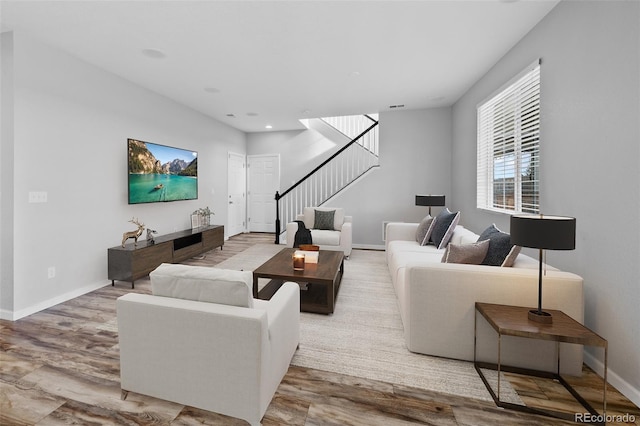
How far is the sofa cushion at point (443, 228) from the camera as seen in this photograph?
3521 millimetres

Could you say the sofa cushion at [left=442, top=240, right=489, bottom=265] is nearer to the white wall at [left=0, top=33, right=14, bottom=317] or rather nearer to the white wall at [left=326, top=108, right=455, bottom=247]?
the white wall at [left=326, top=108, right=455, bottom=247]

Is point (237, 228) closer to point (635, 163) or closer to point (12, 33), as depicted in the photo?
point (12, 33)

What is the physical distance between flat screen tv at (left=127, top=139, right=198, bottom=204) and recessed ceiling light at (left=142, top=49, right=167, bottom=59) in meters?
1.27

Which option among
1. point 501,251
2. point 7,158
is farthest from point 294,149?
point 501,251

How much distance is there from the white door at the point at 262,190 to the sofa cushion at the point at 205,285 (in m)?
5.93

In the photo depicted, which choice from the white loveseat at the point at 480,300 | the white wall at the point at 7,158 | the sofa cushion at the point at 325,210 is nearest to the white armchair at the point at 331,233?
the sofa cushion at the point at 325,210

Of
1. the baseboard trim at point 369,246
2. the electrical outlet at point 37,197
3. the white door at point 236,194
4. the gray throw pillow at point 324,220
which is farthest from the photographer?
the white door at point 236,194

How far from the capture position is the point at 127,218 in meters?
3.91

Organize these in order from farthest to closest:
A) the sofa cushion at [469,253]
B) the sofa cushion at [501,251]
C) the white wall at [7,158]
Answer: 1. the white wall at [7,158]
2. the sofa cushion at [469,253]
3. the sofa cushion at [501,251]

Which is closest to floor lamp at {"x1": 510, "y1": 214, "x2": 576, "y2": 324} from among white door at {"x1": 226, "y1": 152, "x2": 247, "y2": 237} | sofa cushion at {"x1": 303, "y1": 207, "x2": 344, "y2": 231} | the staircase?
sofa cushion at {"x1": 303, "y1": 207, "x2": 344, "y2": 231}

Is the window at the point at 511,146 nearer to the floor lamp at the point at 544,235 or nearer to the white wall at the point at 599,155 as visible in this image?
the white wall at the point at 599,155

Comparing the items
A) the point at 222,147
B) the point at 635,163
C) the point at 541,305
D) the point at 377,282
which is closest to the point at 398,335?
the point at 541,305

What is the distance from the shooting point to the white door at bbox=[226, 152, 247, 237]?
674 cm

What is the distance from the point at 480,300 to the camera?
192cm
